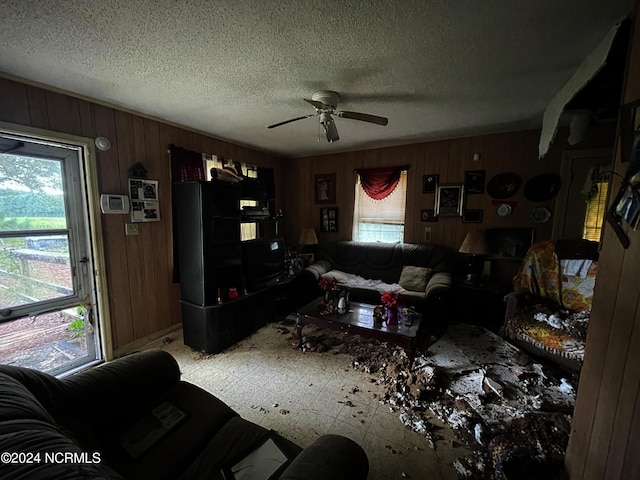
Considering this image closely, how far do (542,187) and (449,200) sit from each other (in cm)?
104

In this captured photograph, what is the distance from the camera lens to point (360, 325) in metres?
2.40

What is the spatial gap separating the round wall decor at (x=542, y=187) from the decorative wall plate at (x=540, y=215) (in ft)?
0.41

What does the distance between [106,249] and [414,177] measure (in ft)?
13.0

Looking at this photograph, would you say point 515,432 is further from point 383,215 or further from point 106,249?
point 106,249

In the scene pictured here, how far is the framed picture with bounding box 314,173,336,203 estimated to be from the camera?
452 centimetres

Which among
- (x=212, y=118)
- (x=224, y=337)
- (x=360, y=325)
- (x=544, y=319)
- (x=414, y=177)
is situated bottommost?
(x=224, y=337)

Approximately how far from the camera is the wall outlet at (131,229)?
2.63 m

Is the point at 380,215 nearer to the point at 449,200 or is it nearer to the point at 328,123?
the point at 449,200

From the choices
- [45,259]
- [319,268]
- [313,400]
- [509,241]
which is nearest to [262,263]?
[319,268]

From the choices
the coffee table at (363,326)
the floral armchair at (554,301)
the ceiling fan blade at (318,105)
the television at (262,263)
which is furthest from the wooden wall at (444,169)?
the ceiling fan blade at (318,105)

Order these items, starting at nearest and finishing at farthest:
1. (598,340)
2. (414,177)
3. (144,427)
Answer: (598,340)
(144,427)
(414,177)

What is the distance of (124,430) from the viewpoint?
1186 millimetres

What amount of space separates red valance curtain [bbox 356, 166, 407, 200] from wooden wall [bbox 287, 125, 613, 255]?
13 cm

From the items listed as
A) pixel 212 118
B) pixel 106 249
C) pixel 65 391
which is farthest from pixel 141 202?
pixel 65 391
